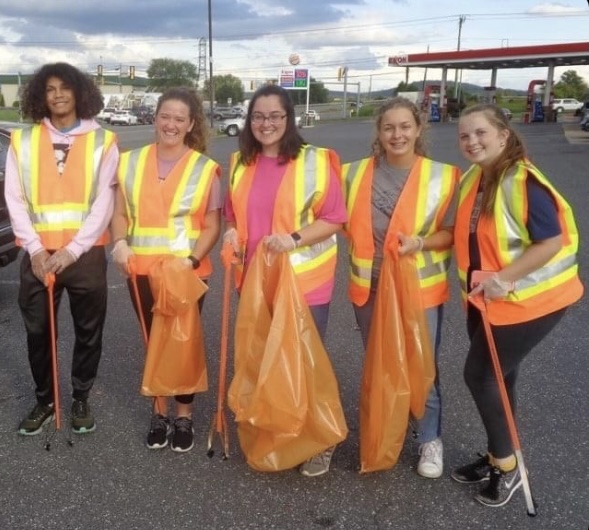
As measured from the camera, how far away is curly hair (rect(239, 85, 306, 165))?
2686 millimetres

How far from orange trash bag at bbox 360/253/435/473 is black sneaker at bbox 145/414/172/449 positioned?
1.08 meters

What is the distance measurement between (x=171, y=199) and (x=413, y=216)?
111 centimetres

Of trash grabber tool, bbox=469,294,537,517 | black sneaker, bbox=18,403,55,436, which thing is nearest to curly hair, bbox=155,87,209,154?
trash grabber tool, bbox=469,294,537,517

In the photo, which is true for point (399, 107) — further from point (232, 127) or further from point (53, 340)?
point (232, 127)

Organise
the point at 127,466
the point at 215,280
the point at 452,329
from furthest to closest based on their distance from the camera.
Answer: the point at 215,280 → the point at 452,329 → the point at 127,466

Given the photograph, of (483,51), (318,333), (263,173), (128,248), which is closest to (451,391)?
(318,333)

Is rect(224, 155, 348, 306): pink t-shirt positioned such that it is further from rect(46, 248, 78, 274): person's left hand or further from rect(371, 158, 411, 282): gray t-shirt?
rect(46, 248, 78, 274): person's left hand

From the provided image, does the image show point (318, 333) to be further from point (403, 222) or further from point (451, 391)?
point (451, 391)

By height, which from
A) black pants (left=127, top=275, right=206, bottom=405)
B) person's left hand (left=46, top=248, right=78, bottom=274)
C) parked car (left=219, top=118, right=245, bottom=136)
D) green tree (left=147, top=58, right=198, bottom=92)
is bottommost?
parked car (left=219, top=118, right=245, bottom=136)

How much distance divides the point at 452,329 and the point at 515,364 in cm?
211

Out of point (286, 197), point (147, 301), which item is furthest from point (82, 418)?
point (286, 197)

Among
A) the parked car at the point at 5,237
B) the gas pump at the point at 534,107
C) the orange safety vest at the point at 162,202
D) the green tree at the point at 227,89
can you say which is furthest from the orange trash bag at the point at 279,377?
the green tree at the point at 227,89

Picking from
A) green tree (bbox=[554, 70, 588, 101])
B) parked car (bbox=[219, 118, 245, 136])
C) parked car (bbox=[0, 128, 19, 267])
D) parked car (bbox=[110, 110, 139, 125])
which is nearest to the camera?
parked car (bbox=[0, 128, 19, 267])

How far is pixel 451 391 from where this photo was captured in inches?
144
